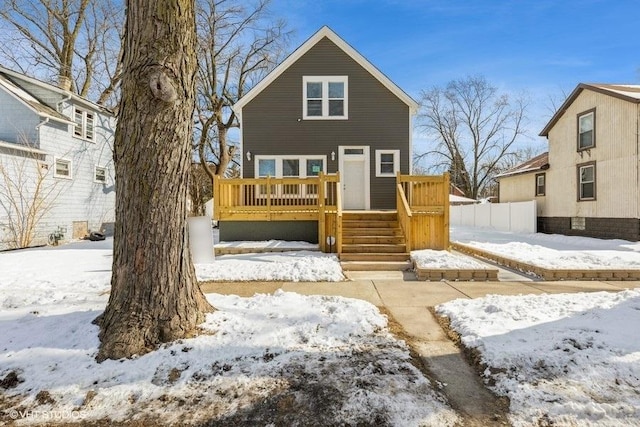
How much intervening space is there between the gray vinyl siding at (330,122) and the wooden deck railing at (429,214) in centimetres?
399

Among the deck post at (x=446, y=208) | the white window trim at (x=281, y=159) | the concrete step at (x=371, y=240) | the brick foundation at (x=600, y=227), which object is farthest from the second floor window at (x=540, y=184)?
the concrete step at (x=371, y=240)

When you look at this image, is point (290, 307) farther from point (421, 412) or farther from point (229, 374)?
point (421, 412)

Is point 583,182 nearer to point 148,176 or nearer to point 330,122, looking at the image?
point 330,122

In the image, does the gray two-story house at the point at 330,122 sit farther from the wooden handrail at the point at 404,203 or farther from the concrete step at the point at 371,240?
the concrete step at the point at 371,240

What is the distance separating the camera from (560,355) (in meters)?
2.78

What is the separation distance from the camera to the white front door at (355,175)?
494 inches

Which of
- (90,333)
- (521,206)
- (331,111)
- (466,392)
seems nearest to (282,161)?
(331,111)

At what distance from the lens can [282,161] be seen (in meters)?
12.6

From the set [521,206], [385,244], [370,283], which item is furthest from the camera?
[521,206]

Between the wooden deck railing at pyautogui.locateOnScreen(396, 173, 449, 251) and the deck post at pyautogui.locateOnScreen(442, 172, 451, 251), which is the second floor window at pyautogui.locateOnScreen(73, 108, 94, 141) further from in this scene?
the deck post at pyautogui.locateOnScreen(442, 172, 451, 251)

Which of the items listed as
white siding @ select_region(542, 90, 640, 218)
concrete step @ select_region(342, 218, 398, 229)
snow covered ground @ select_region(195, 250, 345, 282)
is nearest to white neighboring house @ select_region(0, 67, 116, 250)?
snow covered ground @ select_region(195, 250, 345, 282)

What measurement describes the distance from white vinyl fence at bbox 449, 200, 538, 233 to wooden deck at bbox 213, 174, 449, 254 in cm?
1164

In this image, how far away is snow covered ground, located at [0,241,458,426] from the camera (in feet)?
7.11

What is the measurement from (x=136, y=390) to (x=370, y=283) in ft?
13.4
